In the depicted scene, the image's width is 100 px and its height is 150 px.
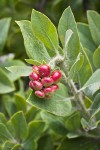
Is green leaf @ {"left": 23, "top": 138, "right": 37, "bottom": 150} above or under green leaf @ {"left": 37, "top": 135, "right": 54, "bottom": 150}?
above

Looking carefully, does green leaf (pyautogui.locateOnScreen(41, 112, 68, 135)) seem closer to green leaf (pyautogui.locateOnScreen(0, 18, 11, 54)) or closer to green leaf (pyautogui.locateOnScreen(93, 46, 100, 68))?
green leaf (pyautogui.locateOnScreen(93, 46, 100, 68))

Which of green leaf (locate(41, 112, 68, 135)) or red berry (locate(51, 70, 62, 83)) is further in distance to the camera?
green leaf (locate(41, 112, 68, 135))

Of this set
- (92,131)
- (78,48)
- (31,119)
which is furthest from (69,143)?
(78,48)

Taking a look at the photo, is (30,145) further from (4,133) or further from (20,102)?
(20,102)

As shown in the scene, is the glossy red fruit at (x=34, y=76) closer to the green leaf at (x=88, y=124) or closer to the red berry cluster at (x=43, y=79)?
the red berry cluster at (x=43, y=79)

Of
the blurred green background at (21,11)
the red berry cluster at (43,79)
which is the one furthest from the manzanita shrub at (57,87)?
the blurred green background at (21,11)

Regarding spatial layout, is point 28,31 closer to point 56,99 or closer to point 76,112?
point 56,99

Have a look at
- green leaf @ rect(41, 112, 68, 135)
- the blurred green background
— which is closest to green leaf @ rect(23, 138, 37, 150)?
green leaf @ rect(41, 112, 68, 135)

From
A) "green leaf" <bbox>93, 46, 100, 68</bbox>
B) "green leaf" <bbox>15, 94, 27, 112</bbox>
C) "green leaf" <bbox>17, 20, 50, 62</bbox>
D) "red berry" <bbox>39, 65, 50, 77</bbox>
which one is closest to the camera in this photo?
"red berry" <bbox>39, 65, 50, 77</bbox>
